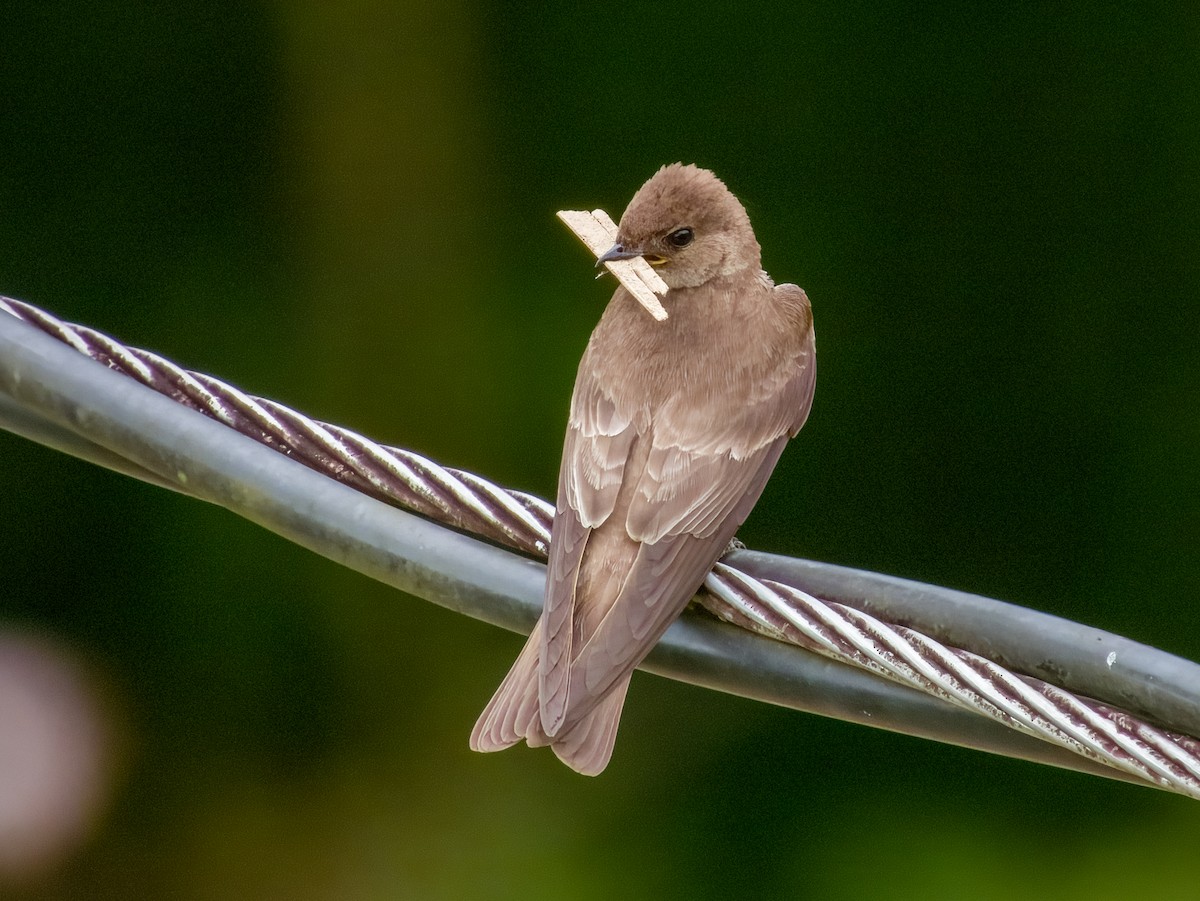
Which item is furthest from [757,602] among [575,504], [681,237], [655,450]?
[681,237]

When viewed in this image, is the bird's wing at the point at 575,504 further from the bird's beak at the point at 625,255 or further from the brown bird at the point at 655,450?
the bird's beak at the point at 625,255

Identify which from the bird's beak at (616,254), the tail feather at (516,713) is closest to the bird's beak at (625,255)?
the bird's beak at (616,254)

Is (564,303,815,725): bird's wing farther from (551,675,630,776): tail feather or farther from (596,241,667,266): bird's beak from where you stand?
(596,241,667,266): bird's beak

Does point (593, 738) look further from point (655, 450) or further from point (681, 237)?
point (681, 237)

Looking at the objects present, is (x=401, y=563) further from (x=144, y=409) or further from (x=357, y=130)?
(x=357, y=130)

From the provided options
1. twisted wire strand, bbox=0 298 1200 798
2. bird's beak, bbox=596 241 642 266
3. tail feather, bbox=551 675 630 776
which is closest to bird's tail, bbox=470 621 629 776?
tail feather, bbox=551 675 630 776

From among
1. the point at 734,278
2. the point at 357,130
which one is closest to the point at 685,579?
the point at 734,278
